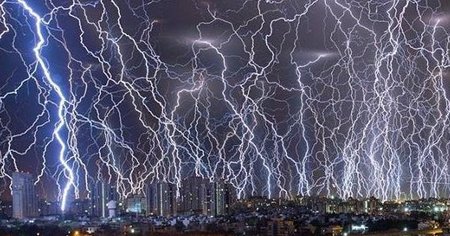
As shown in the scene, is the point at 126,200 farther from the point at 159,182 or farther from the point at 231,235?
the point at 231,235

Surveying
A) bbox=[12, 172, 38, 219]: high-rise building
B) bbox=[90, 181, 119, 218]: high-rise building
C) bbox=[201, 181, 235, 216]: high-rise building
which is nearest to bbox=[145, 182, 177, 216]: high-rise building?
bbox=[201, 181, 235, 216]: high-rise building

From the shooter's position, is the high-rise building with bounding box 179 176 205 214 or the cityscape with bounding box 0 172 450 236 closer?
the cityscape with bounding box 0 172 450 236

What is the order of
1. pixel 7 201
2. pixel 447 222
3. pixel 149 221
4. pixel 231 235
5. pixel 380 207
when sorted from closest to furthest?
pixel 231 235
pixel 7 201
pixel 149 221
pixel 447 222
pixel 380 207

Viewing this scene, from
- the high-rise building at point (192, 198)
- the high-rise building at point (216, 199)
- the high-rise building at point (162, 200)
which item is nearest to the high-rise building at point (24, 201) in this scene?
the high-rise building at point (162, 200)

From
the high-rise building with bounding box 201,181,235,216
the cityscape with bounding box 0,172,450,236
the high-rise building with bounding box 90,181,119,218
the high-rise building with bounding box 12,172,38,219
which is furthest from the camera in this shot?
the high-rise building with bounding box 201,181,235,216

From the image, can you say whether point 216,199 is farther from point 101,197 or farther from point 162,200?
point 101,197

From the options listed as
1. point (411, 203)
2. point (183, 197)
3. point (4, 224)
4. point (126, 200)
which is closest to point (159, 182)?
point (126, 200)

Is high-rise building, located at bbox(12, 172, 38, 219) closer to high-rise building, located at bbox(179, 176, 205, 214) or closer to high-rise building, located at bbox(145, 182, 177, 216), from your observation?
high-rise building, located at bbox(145, 182, 177, 216)

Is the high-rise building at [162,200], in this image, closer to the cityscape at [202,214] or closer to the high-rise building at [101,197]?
the cityscape at [202,214]
